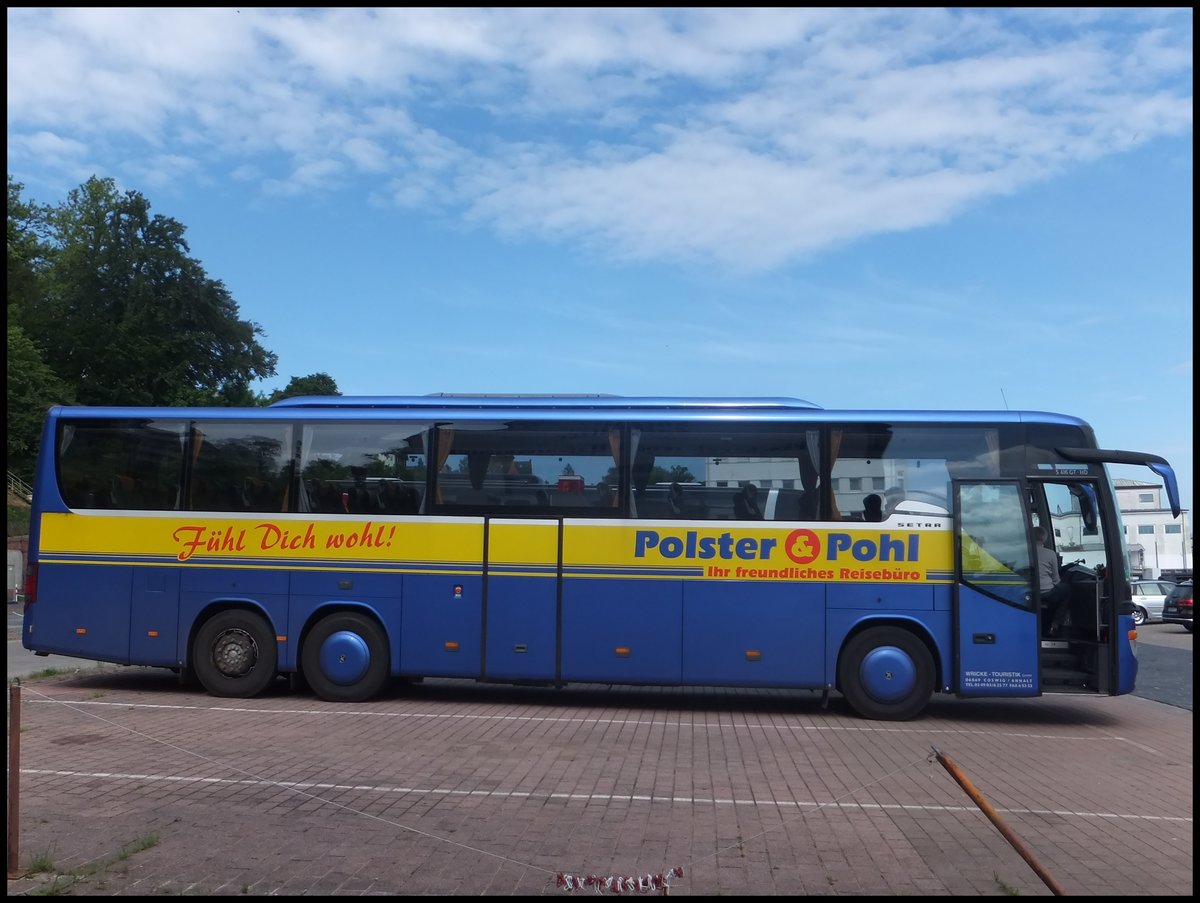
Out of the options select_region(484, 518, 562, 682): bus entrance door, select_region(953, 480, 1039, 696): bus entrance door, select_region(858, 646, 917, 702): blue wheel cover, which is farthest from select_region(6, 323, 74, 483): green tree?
select_region(953, 480, 1039, 696): bus entrance door

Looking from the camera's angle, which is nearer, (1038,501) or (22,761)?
(22,761)

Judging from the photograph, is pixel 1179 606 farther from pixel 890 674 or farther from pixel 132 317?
pixel 132 317

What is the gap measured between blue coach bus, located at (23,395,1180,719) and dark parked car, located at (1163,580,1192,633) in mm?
24392

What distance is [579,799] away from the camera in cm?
793

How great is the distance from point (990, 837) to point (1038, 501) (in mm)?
6301

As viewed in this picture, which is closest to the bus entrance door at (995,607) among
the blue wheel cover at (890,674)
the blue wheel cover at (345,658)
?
the blue wheel cover at (890,674)

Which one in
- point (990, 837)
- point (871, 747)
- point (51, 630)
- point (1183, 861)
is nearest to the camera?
point (1183, 861)

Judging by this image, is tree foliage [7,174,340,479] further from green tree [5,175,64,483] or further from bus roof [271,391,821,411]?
bus roof [271,391,821,411]

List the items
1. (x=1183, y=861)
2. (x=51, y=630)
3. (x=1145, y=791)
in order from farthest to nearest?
(x=51, y=630), (x=1145, y=791), (x=1183, y=861)

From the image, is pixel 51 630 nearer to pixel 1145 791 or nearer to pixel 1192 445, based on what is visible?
pixel 1145 791

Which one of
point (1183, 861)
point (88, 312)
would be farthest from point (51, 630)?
point (88, 312)

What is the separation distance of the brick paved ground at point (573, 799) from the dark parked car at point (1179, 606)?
23372 mm

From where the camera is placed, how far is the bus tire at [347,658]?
1302cm

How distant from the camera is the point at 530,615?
41.8ft
